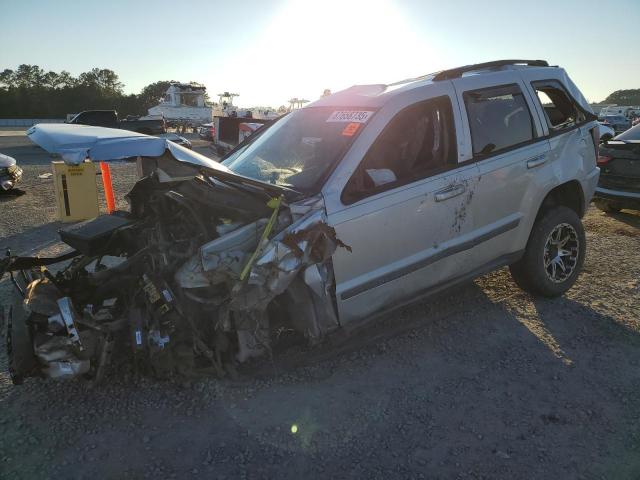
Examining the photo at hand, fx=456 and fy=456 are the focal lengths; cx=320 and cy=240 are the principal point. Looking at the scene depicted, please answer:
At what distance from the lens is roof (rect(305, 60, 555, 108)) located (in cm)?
342

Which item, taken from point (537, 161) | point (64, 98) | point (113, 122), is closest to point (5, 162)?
point (537, 161)

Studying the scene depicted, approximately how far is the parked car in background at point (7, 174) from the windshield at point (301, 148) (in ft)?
25.0

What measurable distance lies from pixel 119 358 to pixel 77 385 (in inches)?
15.1

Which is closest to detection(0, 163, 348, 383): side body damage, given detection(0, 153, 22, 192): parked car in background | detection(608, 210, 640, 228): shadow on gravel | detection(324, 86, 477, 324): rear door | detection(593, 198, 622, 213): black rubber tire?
detection(324, 86, 477, 324): rear door

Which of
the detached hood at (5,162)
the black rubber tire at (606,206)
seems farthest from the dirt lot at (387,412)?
the detached hood at (5,162)

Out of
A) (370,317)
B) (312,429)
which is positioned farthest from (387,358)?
(312,429)

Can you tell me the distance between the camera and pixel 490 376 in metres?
3.14

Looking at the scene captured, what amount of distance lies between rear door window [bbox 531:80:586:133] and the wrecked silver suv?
31 cm

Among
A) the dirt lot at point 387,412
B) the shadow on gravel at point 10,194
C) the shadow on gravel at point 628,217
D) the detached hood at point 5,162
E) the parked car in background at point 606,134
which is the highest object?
the parked car in background at point 606,134

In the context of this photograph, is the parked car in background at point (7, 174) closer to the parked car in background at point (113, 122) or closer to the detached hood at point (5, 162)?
the detached hood at point (5, 162)

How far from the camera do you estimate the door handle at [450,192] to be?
10.8 feet

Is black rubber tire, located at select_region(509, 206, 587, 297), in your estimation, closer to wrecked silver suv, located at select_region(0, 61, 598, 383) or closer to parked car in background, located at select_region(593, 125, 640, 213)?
wrecked silver suv, located at select_region(0, 61, 598, 383)

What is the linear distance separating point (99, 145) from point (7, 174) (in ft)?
27.5

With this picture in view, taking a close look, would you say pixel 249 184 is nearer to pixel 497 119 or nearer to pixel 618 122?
pixel 497 119
